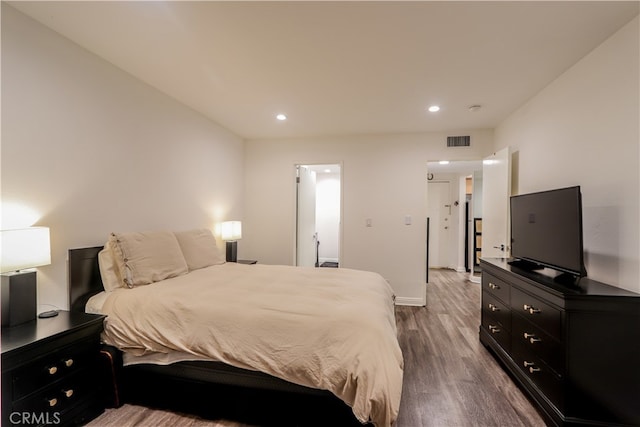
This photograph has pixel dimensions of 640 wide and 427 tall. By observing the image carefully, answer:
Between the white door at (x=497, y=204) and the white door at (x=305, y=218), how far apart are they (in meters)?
2.69

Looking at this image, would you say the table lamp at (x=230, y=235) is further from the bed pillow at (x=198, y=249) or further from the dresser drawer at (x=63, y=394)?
the dresser drawer at (x=63, y=394)

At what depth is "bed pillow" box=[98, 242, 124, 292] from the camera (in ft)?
7.08

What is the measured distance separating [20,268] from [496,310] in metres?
3.45

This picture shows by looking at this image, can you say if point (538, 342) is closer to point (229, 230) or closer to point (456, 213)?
point (229, 230)

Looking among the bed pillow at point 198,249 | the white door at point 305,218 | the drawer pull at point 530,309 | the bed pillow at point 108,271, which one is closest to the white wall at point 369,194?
the white door at point 305,218

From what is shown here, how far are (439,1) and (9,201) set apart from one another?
2.77 metres

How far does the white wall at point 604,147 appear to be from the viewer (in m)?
1.73

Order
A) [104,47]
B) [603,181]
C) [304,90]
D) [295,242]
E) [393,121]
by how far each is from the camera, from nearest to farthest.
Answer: [603,181], [104,47], [304,90], [393,121], [295,242]

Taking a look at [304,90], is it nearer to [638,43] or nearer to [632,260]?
[638,43]

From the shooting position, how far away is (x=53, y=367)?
1.57m

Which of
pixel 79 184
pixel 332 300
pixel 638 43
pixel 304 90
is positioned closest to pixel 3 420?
pixel 79 184

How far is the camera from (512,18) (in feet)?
5.73

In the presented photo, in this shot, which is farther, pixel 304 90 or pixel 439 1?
pixel 304 90

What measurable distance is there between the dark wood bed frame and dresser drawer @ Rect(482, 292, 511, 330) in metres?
1.65
